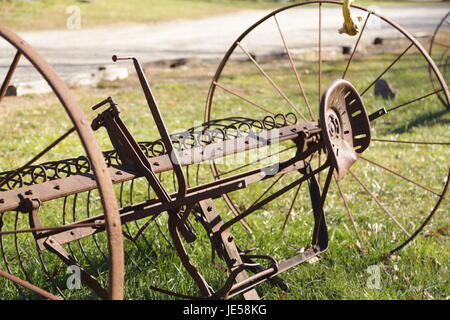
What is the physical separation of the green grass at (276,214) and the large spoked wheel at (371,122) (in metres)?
0.02

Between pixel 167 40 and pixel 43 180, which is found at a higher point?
pixel 167 40

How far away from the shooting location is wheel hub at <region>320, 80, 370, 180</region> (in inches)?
98.9

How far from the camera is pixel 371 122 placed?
22.5ft

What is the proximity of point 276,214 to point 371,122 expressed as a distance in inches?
125

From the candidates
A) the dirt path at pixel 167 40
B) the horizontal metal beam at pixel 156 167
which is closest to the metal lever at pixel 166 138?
the horizontal metal beam at pixel 156 167

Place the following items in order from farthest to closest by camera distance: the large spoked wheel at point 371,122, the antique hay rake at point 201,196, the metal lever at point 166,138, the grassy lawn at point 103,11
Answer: the grassy lawn at point 103,11, the large spoked wheel at point 371,122, the metal lever at point 166,138, the antique hay rake at point 201,196

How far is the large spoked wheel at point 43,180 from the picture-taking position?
1.81m

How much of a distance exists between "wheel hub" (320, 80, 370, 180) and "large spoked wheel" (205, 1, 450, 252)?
0.63 ft

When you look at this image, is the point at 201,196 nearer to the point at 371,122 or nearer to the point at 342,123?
the point at 342,123

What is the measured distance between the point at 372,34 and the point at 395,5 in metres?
10.6

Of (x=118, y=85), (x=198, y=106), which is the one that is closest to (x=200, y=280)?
(x=198, y=106)

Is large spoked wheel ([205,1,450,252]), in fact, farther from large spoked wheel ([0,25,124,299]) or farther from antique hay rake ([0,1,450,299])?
large spoked wheel ([0,25,124,299])

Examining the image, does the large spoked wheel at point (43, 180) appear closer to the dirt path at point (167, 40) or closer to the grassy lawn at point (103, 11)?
the dirt path at point (167, 40)

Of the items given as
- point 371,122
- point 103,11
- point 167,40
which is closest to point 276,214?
point 371,122
